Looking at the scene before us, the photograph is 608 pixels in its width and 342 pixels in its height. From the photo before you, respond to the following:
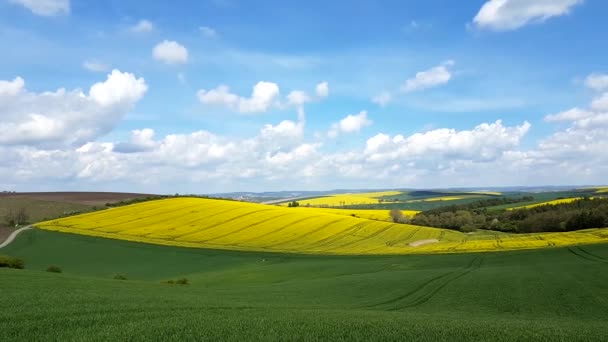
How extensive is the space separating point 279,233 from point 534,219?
175 feet

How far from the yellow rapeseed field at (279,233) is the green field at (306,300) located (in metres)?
7.06

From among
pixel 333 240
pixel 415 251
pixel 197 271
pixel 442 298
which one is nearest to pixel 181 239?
pixel 197 271

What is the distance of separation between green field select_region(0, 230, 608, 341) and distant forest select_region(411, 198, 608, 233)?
3393 cm

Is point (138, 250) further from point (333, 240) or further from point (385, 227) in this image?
point (385, 227)

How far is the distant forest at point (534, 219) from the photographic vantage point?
252 feet

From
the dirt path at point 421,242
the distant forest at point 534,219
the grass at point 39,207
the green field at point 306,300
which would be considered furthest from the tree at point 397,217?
the grass at point 39,207

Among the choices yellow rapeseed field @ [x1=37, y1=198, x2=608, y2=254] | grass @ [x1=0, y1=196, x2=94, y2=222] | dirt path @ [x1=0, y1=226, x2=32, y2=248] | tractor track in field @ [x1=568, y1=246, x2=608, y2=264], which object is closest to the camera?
tractor track in field @ [x1=568, y1=246, x2=608, y2=264]

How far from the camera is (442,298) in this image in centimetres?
2384

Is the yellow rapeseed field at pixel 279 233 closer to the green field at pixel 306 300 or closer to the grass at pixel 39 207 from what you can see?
the green field at pixel 306 300

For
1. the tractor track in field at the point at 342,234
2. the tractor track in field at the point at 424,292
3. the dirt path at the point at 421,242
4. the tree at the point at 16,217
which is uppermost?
the tree at the point at 16,217

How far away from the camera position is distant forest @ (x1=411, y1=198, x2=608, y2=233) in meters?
76.9

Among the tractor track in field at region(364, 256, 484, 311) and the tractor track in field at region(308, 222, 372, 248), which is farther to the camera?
the tractor track in field at region(308, 222, 372, 248)

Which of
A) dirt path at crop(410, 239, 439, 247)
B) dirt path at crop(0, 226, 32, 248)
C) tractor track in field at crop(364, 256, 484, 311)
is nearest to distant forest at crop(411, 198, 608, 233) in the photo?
dirt path at crop(410, 239, 439, 247)

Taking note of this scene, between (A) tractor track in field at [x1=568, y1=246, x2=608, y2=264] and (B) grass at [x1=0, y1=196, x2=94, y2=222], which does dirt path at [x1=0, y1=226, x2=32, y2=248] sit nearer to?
(B) grass at [x1=0, y1=196, x2=94, y2=222]
